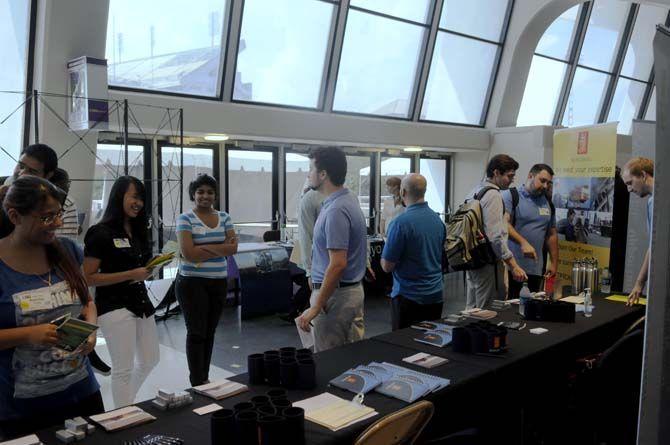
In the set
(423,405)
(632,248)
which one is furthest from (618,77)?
(423,405)

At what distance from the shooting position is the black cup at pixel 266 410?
1.43 m

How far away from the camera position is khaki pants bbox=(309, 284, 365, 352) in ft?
8.50

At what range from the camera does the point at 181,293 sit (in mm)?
3291

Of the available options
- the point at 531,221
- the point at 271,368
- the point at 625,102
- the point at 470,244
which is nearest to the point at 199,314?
the point at 271,368

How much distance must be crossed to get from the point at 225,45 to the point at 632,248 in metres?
4.63

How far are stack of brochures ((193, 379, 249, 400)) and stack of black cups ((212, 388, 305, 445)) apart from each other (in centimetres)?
33

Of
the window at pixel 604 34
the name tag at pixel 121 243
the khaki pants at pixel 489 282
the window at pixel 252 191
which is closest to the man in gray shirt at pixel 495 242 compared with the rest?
the khaki pants at pixel 489 282

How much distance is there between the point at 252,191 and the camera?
7512 mm

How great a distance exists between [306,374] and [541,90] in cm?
910

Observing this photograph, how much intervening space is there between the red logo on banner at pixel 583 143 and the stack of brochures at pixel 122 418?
178 inches

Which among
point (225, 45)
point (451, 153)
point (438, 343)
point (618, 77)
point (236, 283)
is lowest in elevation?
point (236, 283)

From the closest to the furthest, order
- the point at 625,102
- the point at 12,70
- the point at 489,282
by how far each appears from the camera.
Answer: the point at 489,282
the point at 12,70
the point at 625,102

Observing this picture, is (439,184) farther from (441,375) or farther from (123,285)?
(441,375)

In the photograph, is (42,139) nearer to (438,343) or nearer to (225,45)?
(225,45)
